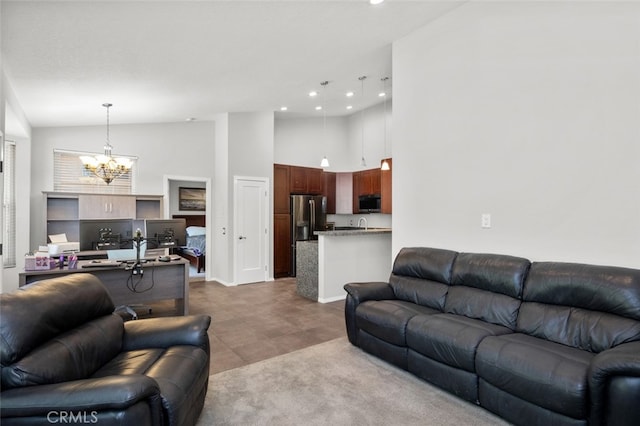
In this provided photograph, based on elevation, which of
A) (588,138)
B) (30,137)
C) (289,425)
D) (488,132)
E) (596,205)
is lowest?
(289,425)

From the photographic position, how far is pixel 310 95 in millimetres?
5797

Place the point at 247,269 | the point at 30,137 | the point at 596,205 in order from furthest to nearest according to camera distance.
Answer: the point at 247,269 < the point at 30,137 < the point at 596,205

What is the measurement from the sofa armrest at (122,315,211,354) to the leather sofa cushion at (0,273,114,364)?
0.82ft

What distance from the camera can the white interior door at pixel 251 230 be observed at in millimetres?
6316

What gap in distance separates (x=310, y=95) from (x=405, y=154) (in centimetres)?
250

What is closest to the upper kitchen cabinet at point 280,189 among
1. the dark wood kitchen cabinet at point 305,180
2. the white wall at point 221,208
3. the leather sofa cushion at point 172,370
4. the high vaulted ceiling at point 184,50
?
the dark wood kitchen cabinet at point 305,180

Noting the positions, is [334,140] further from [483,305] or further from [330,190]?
[483,305]

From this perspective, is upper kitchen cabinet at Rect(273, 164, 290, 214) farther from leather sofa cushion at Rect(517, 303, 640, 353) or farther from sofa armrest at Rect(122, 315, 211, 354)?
leather sofa cushion at Rect(517, 303, 640, 353)

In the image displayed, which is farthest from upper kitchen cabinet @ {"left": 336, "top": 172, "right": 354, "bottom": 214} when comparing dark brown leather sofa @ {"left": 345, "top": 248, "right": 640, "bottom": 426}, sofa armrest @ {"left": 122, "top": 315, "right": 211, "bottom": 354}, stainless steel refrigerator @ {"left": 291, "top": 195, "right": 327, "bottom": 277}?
sofa armrest @ {"left": 122, "top": 315, "right": 211, "bottom": 354}

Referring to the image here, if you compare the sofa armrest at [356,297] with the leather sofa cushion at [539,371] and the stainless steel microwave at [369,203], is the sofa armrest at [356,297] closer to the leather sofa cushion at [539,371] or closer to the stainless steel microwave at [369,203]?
the leather sofa cushion at [539,371]

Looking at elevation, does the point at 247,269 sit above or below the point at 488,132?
below

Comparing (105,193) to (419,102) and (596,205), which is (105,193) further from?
(596,205)

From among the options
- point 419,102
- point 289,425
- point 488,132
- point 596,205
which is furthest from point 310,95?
point 289,425

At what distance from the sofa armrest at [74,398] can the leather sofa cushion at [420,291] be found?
2486 millimetres
